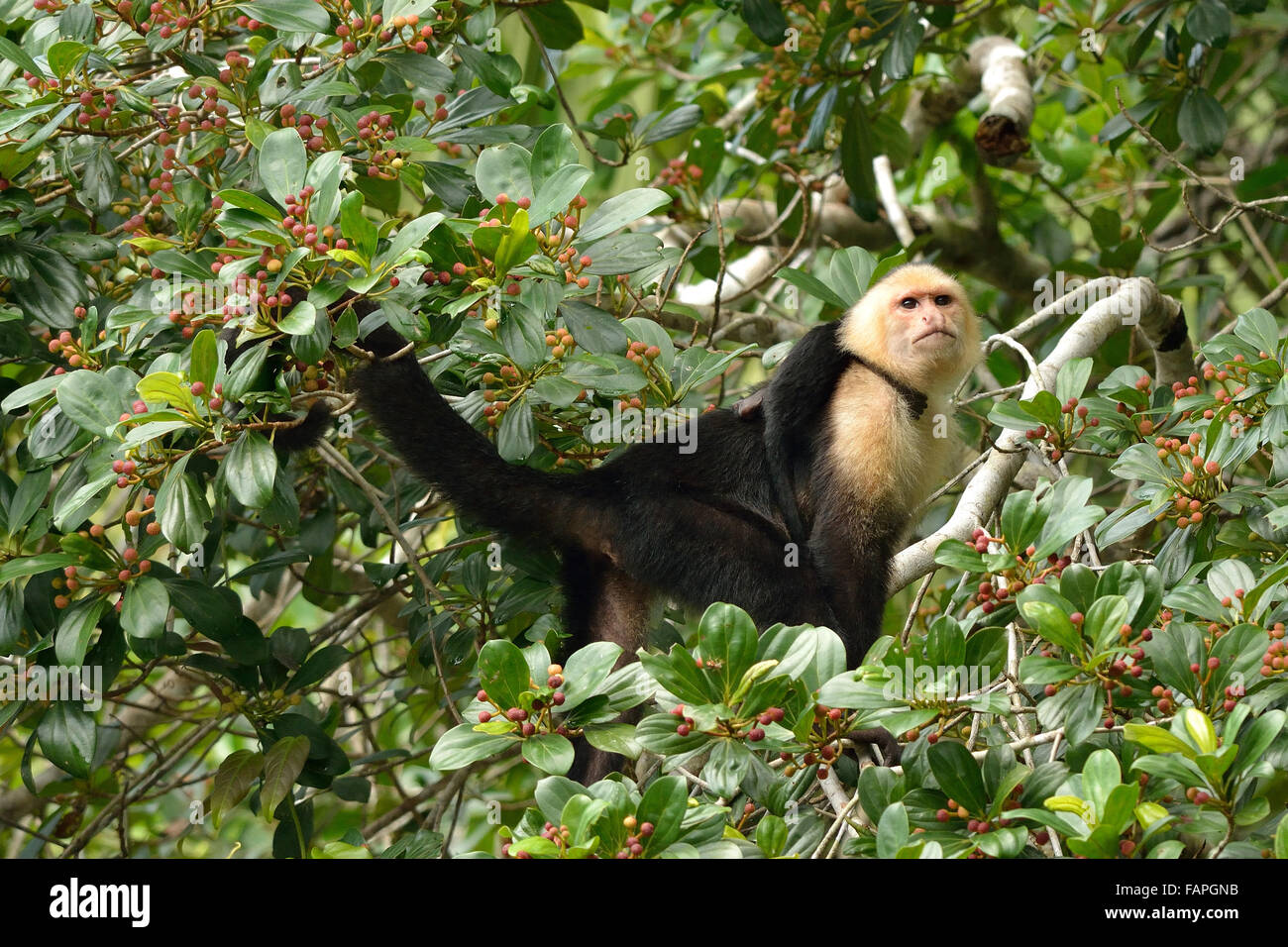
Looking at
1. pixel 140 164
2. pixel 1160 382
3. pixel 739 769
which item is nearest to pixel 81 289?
pixel 140 164

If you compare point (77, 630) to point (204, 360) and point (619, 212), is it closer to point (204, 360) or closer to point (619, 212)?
point (204, 360)

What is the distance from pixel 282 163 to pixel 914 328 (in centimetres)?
194

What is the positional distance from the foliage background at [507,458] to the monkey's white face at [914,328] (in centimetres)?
20

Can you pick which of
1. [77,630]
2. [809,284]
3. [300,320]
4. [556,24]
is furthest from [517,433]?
[556,24]

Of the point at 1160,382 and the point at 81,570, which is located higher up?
the point at 1160,382

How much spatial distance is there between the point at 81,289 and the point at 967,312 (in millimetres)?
2615

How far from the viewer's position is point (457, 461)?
3266 millimetres

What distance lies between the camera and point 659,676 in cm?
227

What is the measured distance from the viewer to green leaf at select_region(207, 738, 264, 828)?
3.40 meters

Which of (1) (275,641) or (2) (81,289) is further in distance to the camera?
(1) (275,641)

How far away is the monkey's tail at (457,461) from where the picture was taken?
3111 millimetres

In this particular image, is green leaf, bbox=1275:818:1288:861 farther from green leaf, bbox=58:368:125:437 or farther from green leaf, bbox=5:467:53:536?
green leaf, bbox=5:467:53:536
